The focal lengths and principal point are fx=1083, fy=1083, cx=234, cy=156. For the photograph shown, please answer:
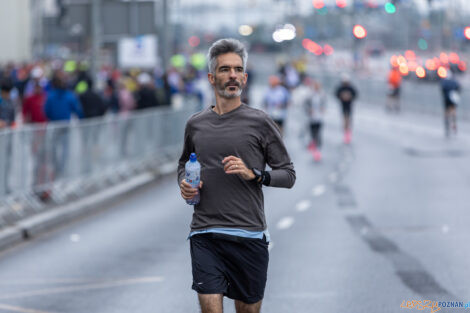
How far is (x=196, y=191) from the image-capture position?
5.59 meters

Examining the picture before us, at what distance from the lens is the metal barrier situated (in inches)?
542

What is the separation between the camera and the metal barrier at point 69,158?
13766 millimetres

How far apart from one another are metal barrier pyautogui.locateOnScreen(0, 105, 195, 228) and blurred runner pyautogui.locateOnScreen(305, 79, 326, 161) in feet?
12.6

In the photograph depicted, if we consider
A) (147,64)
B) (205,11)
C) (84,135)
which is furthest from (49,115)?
(205,11)

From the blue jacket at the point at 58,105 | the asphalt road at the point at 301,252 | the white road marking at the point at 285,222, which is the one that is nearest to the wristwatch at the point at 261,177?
the asphalt road at the point at 301,252

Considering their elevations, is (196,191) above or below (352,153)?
above

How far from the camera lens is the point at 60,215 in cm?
1446

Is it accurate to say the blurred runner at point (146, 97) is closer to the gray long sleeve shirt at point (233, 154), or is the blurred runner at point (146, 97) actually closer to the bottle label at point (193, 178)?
the gray long sleeve shirt at point (233, 154)

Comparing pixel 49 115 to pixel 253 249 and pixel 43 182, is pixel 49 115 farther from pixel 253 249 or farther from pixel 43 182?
pixel 253 249

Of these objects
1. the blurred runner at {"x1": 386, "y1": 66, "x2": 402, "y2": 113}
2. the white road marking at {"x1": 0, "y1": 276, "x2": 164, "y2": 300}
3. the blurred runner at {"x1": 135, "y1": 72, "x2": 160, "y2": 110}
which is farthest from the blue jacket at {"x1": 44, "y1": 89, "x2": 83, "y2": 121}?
the blurred runner at {"x1": 386, "y1": 66, "x2": 402, "y2": 113}

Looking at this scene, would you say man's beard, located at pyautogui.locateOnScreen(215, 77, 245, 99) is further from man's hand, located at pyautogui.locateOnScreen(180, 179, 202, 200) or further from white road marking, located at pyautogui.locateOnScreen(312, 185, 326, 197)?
white road marking, located at pyautogui.locateOnScreen(312, 185, 326, 197)

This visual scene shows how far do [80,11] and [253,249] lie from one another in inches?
632

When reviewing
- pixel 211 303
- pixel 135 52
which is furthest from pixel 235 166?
pixel 135 52

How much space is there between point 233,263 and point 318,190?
12557mm
